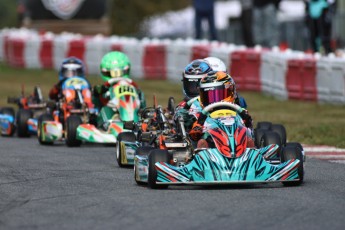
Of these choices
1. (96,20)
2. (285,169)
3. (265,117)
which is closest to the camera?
(285,169)

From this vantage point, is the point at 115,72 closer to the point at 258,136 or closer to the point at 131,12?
the point at 258,136

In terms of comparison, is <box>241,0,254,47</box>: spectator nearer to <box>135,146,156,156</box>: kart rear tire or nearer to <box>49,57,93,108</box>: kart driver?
<box>49,57,93,108</box>: kart driver

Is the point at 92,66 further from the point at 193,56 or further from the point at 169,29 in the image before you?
the point at 169,29

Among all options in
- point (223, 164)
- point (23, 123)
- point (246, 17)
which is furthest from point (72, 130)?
point (246, 17)

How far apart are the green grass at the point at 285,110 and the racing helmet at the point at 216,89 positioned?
14.3 ft

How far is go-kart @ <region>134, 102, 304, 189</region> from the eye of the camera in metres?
10.4

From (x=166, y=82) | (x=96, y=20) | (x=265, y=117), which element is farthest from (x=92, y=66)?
(x=265, y=117)

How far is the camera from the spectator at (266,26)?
112 feet

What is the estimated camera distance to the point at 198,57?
90.8 ft

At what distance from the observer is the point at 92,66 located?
33000 millimetres

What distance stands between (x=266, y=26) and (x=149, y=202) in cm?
2538

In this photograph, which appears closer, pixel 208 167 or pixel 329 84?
pixel 208 167

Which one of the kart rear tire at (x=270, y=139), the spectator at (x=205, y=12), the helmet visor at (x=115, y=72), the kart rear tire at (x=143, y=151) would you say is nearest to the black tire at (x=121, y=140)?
the kart rear tire at (x=143, y=151)

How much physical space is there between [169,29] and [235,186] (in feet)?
116
